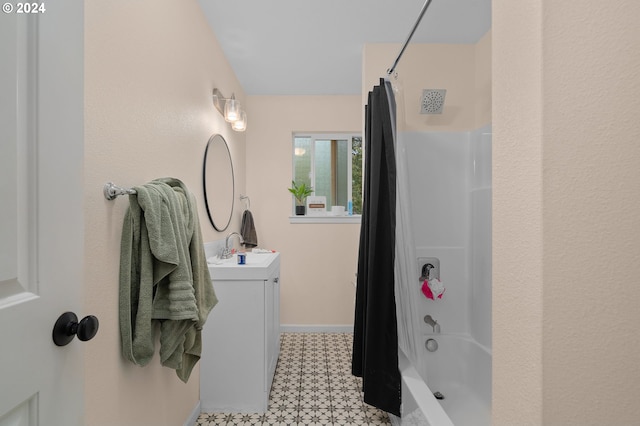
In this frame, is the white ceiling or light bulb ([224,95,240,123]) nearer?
the white ceiling

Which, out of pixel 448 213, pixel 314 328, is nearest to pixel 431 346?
pixel 448 213

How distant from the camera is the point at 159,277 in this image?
1215mm

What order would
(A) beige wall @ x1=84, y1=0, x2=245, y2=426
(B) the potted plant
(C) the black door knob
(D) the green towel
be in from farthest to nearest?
(B) the potted plant < (D) the green towel < (A) beige wall @ x1=84, y1=0, x2=245, y2=426 < (C) the black door knob

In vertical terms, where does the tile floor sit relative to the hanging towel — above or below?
below

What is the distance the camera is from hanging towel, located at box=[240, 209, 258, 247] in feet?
10.0

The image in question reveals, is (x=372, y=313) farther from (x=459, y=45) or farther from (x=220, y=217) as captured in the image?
(x=459, y=45)

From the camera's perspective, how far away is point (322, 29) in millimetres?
2297

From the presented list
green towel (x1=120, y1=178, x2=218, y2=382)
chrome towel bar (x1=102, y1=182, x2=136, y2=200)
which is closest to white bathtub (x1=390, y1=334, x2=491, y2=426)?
green towel (x1=120, y1=178, x2=218, y2=382)

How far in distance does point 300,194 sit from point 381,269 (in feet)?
5.85

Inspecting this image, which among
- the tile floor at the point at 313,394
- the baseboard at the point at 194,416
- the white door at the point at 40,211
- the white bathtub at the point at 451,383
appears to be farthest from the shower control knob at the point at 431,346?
the white door at the point at 40,211

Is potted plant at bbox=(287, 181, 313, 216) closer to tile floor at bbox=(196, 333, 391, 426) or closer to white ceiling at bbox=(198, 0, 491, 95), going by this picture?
white ceiling at bbox=(198, 0, 491, 95)

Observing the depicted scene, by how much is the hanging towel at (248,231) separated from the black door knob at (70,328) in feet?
7.63

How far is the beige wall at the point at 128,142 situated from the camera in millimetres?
1035

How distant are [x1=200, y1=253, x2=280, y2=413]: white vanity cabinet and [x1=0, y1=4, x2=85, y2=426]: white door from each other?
124 cm
